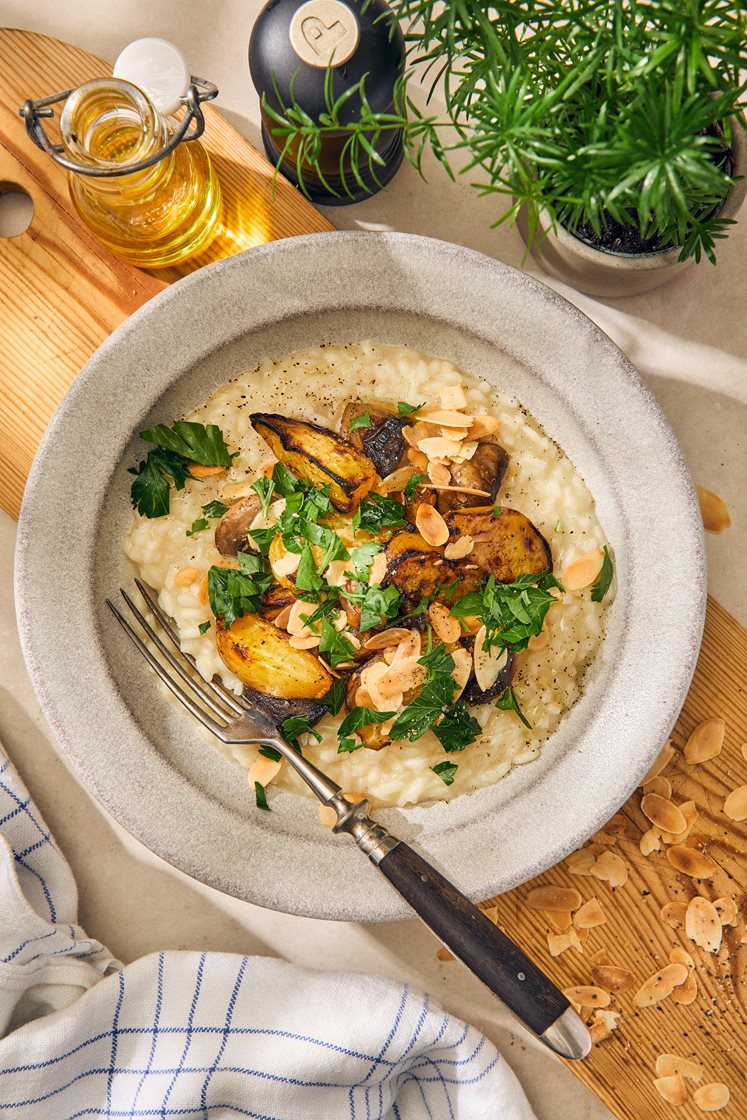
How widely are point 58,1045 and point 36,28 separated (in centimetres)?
269

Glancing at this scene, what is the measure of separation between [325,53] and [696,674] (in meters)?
1.74

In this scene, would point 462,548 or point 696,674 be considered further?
point 696,674

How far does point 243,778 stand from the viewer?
2225 millimetres

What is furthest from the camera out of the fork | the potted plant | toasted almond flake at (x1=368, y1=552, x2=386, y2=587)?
toasted almond flake at (x1=368, y1=552, x2=386, y2=587)

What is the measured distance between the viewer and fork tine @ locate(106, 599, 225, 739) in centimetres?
216

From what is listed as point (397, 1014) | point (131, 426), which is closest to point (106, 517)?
point (131, 426)

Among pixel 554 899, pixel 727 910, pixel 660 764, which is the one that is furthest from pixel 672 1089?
pixel 660 764

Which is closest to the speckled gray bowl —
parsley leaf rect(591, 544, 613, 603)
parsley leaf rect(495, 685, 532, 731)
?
parsley leaf rect(591, 544, 613, 603)

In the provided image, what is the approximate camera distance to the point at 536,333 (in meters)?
2.15

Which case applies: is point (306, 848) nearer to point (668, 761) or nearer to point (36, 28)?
point (668, 761)

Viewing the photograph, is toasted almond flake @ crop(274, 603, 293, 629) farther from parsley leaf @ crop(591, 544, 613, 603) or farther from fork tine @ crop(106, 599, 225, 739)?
parsley leaf @ crop(591, 544, 613, 603)

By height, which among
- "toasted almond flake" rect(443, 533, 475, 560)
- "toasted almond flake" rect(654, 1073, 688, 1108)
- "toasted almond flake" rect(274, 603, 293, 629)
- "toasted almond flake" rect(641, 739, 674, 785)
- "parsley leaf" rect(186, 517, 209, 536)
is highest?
"parsley leaf" rect(186, 517, 209, 536)

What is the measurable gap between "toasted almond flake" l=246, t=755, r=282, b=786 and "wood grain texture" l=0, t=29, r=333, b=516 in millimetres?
952

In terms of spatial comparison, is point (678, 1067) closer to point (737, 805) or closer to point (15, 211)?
point (737, 805)
